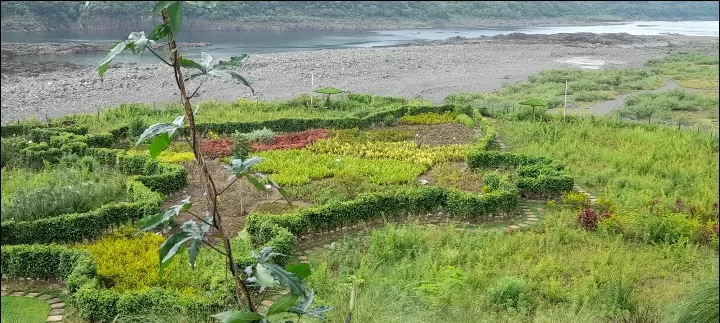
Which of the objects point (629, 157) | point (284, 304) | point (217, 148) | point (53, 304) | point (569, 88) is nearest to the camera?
point (284, 304)

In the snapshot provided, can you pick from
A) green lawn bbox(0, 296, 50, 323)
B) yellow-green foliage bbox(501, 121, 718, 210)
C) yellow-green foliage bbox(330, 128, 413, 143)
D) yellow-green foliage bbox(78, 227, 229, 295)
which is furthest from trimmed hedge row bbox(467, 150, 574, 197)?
green lawn bbox(0, 296, 50, 323)

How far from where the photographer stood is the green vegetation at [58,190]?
927 centimetres

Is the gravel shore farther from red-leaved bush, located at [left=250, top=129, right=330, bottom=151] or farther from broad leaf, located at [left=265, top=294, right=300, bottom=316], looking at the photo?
broad leaf, located at [left=265, top=294, right=300, bottom=316]

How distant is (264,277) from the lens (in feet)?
6.18

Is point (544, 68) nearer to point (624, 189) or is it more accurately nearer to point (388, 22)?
point (624, 189)

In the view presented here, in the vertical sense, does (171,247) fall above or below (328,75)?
above

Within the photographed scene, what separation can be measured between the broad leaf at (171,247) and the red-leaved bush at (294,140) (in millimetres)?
13183

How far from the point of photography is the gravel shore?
26.1 meters

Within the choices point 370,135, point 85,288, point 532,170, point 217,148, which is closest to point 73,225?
point 85,288

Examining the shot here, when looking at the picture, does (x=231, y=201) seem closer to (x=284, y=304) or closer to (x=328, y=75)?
(x=284, y=304)

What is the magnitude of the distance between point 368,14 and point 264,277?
262 feet

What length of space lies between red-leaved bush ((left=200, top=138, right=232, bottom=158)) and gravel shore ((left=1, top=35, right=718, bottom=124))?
31.4 ft

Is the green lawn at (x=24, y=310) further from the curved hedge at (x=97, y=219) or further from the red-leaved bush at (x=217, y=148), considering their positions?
the red-leaved bush at (x=217, y=148)

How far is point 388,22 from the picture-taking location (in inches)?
3103
